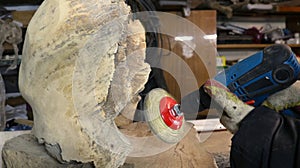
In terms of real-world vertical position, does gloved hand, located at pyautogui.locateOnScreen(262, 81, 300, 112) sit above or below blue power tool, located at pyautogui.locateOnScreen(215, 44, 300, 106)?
below

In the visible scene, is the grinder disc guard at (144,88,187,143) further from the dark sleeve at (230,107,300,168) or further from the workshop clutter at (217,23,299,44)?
the workshop clutter at (217,23,299,44)

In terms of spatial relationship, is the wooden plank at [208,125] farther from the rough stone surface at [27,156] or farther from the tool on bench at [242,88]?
the rough stone surface at [27,156]

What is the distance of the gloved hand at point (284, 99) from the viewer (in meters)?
0.70

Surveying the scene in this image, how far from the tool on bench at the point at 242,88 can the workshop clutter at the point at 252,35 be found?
118 cm

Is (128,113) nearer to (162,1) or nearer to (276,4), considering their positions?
(162,1)

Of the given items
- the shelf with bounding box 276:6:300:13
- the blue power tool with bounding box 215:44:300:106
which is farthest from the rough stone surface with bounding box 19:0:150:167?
the shelf with bounding box 276:6:300:13

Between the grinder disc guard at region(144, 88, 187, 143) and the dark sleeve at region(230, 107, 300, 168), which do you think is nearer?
the dark sleeve at region(230, 107, 300, 168)

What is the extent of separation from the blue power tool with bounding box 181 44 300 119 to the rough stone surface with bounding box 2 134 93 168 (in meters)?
0.26

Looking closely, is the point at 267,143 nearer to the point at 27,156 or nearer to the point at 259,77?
the point at 259,77

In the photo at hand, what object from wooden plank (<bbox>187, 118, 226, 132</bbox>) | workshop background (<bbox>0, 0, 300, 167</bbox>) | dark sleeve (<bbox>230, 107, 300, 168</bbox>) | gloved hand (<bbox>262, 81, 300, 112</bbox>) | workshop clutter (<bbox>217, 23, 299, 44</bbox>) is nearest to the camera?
dark sleeve (<bbox>230, 107, 300, 168</bbox>)

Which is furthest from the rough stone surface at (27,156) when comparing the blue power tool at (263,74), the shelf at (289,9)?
the shelf at (289,9)

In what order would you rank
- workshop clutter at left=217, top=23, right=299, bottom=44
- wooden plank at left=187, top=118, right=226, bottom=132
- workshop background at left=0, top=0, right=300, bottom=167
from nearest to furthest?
wooden plank at left=187, top=118, right=226, bottom=132
workshop background at left=0, top=0, right=300, bottom=167
workshop clutter at left=217, top=23, right=299, bottom=44

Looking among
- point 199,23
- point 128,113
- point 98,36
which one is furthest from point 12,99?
point 98,36

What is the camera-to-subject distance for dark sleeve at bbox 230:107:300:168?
49cm
